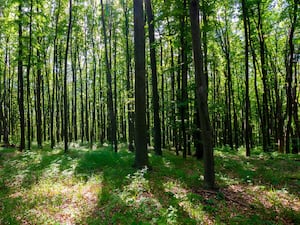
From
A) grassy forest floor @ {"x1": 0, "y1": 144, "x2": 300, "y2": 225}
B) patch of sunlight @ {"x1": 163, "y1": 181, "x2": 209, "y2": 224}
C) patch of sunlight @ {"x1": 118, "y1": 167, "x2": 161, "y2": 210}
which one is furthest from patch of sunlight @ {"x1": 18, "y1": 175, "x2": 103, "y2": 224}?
patch of sunlight @ {"x1": 163, "y1": 181, "x2": 209, "y2": 224}

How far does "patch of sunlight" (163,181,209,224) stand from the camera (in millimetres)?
5175

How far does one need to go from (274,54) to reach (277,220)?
19.3 metres

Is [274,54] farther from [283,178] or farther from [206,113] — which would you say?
[206,113]

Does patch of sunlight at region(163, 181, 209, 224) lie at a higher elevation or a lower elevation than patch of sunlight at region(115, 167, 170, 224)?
lower

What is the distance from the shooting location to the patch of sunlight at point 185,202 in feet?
17.0

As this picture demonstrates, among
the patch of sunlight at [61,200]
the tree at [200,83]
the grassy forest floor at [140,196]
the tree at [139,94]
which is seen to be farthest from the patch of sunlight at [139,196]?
the tree at [200,83]

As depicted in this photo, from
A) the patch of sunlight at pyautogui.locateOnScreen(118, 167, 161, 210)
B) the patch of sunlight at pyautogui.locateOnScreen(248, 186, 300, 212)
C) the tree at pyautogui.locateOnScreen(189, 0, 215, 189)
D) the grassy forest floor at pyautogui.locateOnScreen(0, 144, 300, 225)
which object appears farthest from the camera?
the tree at pyautogui.locateOnScreen(189, 0, 215, 189)

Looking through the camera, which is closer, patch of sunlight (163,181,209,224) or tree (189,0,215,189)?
patch of sunlight (163,181,209,224)

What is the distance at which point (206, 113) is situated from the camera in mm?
6703

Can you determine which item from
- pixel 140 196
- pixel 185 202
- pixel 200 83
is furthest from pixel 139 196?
pixel 200 83

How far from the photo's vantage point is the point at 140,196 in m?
6.06

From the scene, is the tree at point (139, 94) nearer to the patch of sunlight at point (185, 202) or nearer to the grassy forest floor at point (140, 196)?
the grassy forest floor at point (140, 196)

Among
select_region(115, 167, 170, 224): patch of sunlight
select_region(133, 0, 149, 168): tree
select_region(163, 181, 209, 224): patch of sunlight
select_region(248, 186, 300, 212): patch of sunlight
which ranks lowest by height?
select_region(248, 186, 300, 212): patch of sunlight

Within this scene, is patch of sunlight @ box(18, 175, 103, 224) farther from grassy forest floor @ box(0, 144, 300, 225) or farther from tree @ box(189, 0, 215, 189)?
tree @ box(189, 0, 215, 189)
